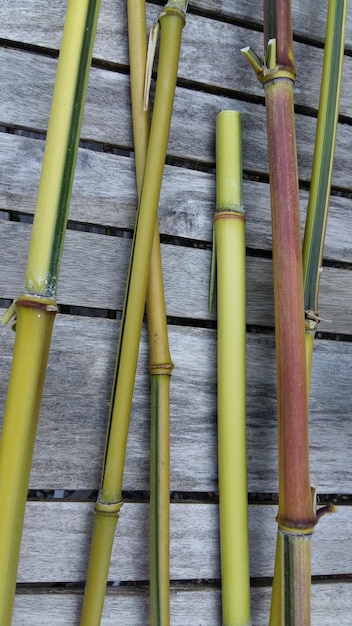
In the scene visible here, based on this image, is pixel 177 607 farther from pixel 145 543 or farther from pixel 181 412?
pixel 181 412

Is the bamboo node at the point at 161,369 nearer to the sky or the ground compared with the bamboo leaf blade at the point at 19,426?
nearer to the sky

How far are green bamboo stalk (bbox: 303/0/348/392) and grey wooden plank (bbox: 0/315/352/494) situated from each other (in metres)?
0.12

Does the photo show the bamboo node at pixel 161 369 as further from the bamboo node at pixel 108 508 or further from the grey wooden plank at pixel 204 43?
the grey wooden plank at pixel 204 43

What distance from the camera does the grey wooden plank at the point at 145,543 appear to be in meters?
0.69

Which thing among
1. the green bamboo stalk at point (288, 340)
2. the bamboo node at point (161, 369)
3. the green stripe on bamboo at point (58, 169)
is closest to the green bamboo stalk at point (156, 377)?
the bamboo node at point (161, 369)

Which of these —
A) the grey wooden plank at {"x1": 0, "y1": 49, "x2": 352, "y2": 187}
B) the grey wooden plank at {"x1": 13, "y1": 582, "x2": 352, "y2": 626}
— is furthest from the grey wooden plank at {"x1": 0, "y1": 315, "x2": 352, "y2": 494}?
the grey wooden plank at {"x1": 0, "y1": 49, "x2": 352, "y2": 187}

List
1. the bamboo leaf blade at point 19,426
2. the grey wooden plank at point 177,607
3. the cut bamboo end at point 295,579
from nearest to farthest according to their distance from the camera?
the bamboo leaf blade at point 19,426 → the cut bamboo end at point 295,579 → the grey wooden plank at point 177,607

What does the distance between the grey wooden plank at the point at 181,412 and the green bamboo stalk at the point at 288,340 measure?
0.53 ft

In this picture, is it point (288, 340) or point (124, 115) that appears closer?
point (288, 340)

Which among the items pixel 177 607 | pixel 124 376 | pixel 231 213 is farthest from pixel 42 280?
pixel 177 607

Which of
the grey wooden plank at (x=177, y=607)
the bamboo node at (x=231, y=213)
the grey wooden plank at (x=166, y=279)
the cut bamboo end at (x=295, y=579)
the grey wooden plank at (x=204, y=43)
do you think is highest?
the grey wooden plank at (x=204, y=43)

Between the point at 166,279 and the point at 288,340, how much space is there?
0.69ft

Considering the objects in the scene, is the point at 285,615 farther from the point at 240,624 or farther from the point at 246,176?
the point at 246,176

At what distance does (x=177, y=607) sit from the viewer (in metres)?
0.73
